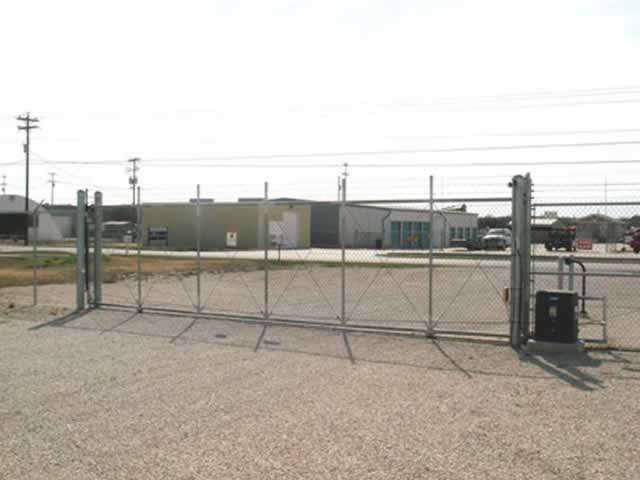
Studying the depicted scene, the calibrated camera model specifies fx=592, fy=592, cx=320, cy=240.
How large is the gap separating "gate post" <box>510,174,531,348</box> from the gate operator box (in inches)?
15.5

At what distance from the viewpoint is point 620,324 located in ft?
36.4

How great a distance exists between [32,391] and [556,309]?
266 inches

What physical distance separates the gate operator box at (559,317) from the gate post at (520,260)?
395 millimetres

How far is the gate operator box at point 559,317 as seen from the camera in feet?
27.2

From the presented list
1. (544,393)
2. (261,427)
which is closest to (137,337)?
(261,427)

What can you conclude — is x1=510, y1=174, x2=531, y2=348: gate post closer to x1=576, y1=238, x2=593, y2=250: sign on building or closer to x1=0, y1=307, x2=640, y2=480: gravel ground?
x1=0, y1=307, x2=640, y2=480: gravel ground

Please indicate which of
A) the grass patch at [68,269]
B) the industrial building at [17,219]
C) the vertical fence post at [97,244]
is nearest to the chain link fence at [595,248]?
the vertical fence post at [97,244]

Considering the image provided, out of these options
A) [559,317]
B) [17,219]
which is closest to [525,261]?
[559,317]

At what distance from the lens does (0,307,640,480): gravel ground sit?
4.46 metres

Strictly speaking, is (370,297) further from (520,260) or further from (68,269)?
(68,269)

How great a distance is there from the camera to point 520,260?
876cm

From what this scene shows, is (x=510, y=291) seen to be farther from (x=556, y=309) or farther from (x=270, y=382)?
(x=270, y=382)

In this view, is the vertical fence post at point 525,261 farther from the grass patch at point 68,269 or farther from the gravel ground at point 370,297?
the grass patch at point 68,269

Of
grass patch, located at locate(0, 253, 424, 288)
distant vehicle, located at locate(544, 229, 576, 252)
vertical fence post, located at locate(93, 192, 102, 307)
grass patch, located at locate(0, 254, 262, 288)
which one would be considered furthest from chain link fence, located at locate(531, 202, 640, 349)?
grass patch, located at locate(0, 254, 262, 288)
